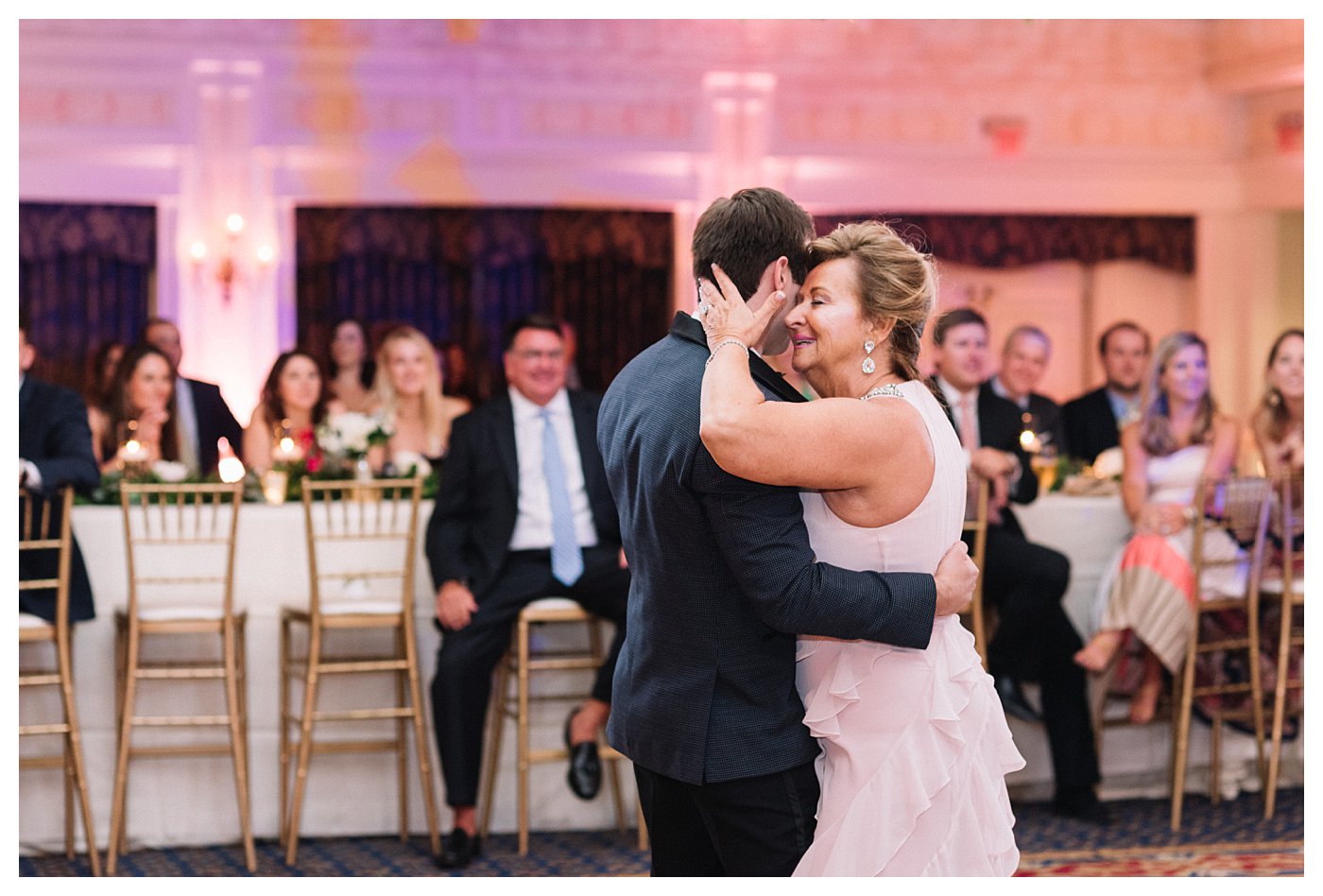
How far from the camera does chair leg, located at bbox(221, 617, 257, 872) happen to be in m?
4.33

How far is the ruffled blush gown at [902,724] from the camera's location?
88.7 inches

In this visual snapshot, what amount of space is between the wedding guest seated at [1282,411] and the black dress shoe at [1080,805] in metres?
1.39

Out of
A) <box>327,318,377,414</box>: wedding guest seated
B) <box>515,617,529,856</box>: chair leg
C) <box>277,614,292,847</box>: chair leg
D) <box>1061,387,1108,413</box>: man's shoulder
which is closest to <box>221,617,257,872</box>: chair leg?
<box>277,614,292,847</box>: chair leg

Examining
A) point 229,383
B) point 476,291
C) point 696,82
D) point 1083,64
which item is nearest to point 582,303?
point 476,291

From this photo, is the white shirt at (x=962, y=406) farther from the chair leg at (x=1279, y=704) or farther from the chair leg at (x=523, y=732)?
the chair leg at (x=523, y=732)

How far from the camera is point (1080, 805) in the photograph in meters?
4.82

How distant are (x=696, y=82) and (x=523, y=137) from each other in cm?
117

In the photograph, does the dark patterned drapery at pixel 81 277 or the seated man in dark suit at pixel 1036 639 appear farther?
the dark patterned drapery at pixel 81 277

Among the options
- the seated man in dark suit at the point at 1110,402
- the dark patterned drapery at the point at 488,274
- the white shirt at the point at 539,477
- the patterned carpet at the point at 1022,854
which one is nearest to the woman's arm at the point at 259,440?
the white shirt at the point at 539,477

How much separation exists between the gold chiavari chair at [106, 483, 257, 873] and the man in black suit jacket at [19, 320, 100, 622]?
160mm

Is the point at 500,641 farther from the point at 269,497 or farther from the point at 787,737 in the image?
the point at 787,737

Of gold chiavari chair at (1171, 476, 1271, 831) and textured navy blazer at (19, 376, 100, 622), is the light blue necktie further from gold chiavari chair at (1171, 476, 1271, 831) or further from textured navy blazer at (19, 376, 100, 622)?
gold chiavari chair at (1171, 476, 1271, 831)

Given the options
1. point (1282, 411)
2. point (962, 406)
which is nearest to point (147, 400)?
point (962, 406)

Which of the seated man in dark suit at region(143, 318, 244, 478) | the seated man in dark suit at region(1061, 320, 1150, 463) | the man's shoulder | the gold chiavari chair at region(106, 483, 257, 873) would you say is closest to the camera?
the gold chiavari chair at region(106, 483, 257, 873)
